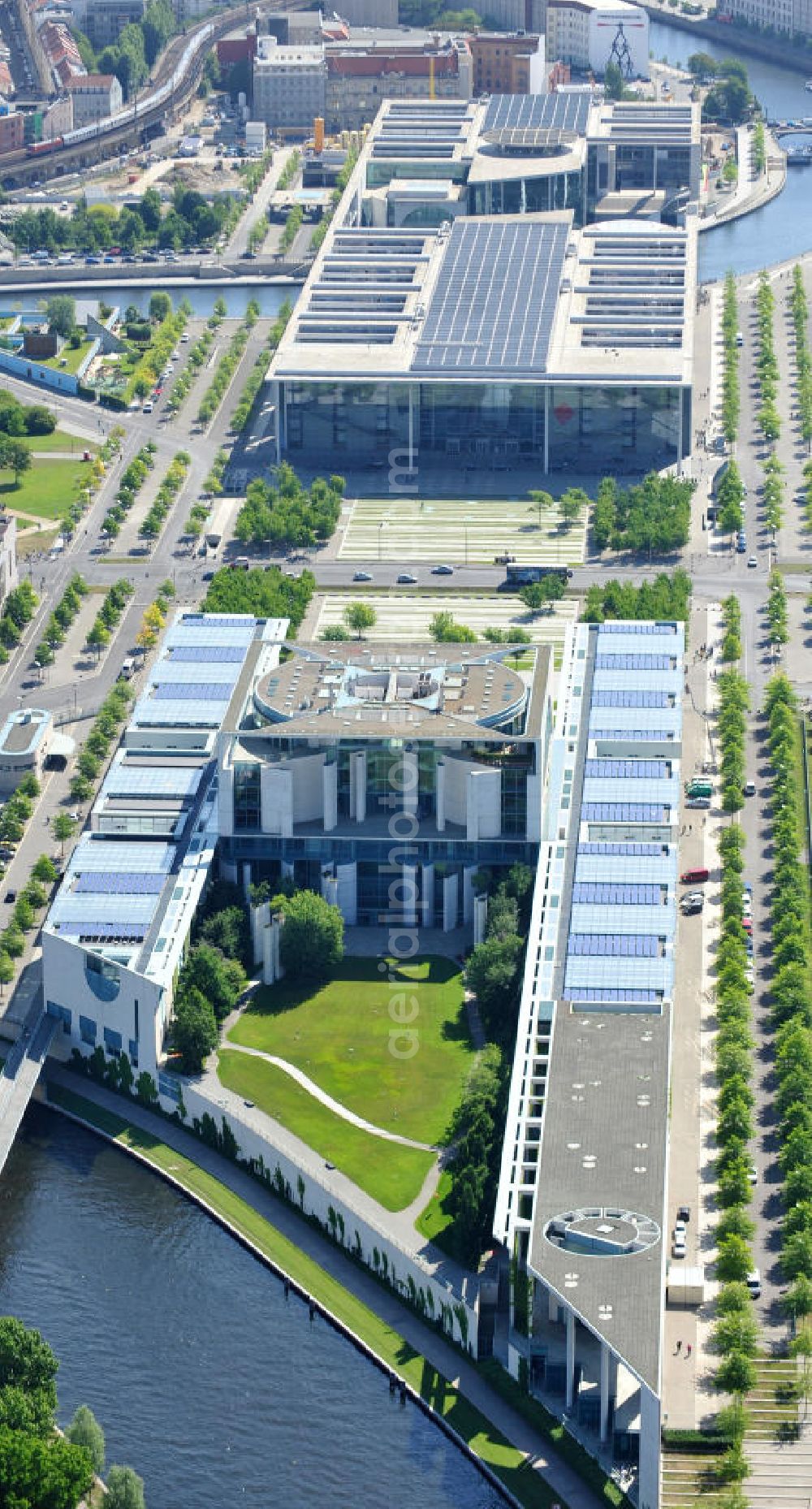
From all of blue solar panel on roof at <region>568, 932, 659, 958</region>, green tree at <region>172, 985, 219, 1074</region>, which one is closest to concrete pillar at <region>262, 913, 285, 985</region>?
green tree at <region>172, 985, 219, 1074</region>

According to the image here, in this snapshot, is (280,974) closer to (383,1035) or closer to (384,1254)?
(383,1035)

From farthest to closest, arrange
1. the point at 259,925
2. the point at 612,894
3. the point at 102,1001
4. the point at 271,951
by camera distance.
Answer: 1. the point at 259,925
2. the point at 271,951
3. the point at 612,894
4. the point at 102,1001

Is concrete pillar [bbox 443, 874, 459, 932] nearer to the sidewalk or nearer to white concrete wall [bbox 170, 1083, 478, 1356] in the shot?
white concrete wall [bbox 170, 1083, 478, 1356]

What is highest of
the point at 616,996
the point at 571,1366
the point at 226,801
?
the point at 226,801

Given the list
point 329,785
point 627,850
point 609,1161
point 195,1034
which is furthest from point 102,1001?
point 609,1161

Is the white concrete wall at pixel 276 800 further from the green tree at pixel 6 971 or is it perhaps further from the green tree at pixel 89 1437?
the green tree at pixel 89 1437

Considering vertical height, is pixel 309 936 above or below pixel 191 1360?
above

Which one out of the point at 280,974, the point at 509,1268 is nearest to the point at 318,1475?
the point at 509,1268

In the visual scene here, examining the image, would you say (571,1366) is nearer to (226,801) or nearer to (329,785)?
(329,785)
